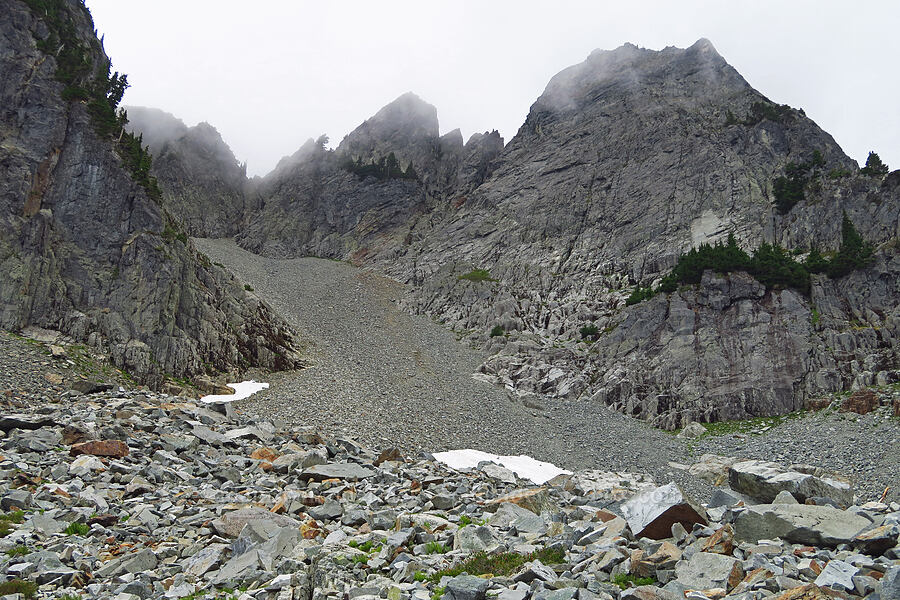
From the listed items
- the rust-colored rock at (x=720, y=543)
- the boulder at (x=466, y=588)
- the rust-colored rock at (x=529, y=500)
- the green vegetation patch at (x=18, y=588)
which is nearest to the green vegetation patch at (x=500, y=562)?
the boulder at (x=466, y=588)

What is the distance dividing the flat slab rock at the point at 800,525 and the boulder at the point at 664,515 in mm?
759

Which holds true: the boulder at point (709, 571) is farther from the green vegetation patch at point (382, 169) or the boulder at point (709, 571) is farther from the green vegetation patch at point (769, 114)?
the green vegetation patch at point (382, 169)

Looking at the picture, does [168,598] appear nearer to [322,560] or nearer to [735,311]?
[322,560]

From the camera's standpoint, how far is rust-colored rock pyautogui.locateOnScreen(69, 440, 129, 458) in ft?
56.1

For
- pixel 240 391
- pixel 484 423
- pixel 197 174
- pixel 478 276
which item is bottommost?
pixel 484 423

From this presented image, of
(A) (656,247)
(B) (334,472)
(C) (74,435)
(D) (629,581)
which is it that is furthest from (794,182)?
(C) (74,435)

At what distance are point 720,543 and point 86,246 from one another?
5315 centimetres

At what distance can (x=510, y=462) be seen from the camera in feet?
118

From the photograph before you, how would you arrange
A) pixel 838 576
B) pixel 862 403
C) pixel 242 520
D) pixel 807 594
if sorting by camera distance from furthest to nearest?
A: pixel 862 403, pixel 242 520, pixel 838 576, pixel 807 594

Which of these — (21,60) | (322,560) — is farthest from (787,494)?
(21,60)

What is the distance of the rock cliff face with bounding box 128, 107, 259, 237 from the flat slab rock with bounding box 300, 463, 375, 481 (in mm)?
123867

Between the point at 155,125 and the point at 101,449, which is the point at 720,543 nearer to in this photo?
the point at 101,449

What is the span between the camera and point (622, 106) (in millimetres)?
104125

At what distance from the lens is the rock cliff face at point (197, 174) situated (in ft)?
428
